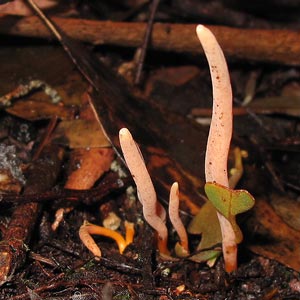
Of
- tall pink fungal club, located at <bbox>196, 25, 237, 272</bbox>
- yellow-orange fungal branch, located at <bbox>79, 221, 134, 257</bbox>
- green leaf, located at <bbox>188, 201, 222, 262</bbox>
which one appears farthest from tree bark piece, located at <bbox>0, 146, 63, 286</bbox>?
tall pink fungal club, located at <bbox>196, 25, 237, 272</bbox>

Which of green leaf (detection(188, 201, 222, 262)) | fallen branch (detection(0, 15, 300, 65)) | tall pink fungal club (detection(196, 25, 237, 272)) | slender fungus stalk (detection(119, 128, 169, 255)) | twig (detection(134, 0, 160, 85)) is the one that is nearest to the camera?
tall pink fungal club (detection(196, 25, 237, 272))

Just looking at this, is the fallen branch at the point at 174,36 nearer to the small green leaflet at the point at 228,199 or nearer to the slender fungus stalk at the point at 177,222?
the slender fungus stalk at the point at 177,222

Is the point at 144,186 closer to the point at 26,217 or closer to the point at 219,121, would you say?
the point at 219,121

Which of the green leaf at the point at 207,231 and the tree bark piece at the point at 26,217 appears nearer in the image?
the tree bark piece at the point at 26,217

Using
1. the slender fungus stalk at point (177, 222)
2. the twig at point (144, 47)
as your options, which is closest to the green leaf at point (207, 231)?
the slender fungus stalk at point (177, 222)

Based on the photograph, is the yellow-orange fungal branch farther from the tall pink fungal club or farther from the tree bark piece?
the tall pink fungal club
